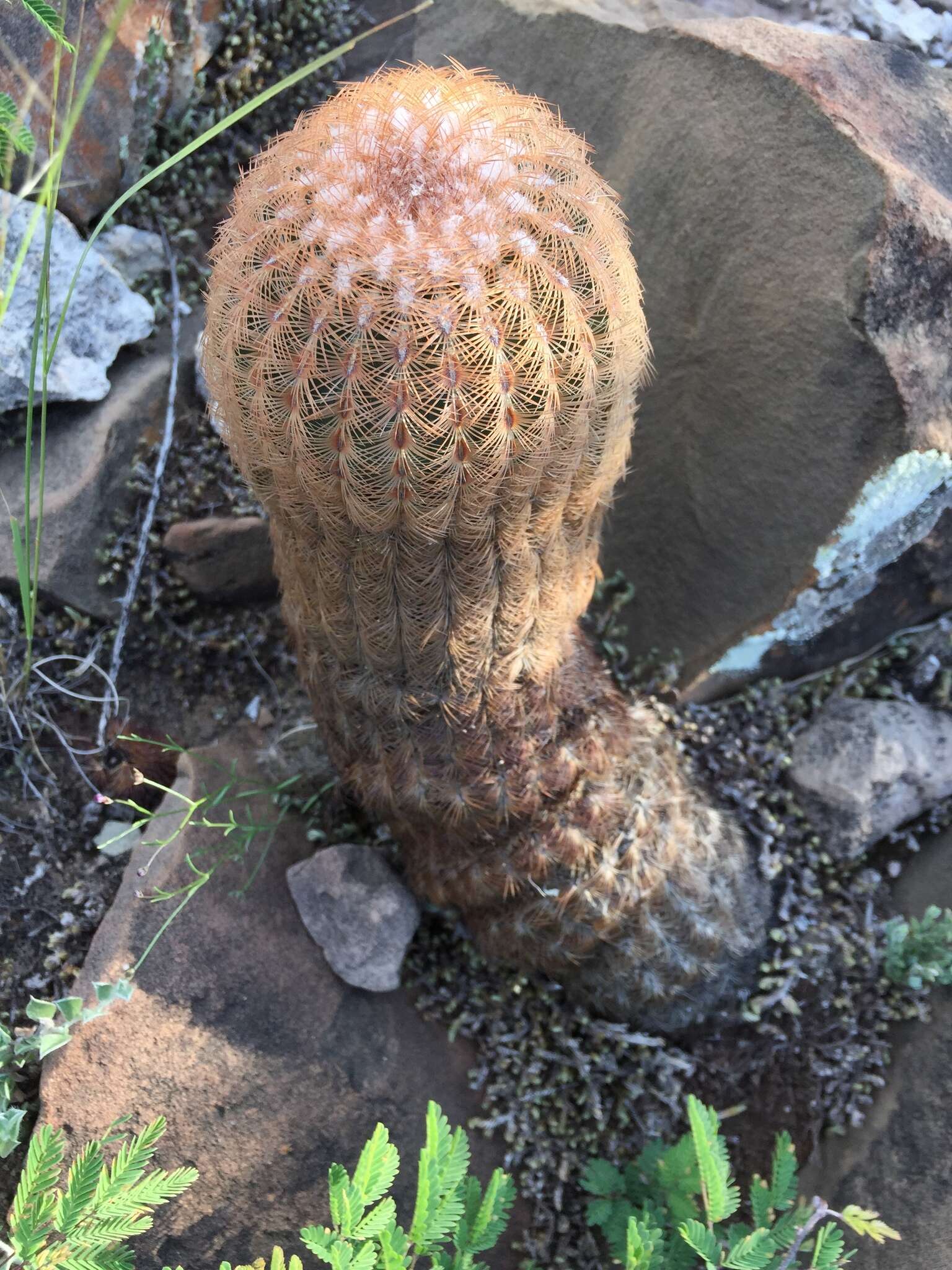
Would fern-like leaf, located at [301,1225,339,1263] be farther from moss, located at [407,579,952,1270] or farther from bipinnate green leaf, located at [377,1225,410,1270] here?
moss, located at [407,579,952,1270]

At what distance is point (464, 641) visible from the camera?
1.91 meters

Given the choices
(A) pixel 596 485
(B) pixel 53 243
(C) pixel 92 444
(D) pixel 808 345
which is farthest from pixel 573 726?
(B) pixel 53 243

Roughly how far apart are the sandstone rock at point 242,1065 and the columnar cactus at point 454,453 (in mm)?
391

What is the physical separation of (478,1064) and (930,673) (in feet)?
5.41

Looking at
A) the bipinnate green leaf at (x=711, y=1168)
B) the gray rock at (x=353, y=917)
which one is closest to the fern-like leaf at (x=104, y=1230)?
the gray rock at (x=353, y=917)

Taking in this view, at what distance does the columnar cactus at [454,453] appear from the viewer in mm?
1533

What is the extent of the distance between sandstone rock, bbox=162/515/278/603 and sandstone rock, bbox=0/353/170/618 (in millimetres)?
197

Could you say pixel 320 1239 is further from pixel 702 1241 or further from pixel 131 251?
pixel 131 251

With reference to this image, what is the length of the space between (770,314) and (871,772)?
1213mm

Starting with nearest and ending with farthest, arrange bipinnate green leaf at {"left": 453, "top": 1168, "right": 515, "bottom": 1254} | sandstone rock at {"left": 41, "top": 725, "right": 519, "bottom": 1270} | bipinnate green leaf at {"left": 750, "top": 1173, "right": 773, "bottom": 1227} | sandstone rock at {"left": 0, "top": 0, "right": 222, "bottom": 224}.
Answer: bipinnate green leaf at {"left": 453, "top": 1168, "right": 515, "bottom": 1254}, bipinnate green leaf at {"left": 750, "top": 1173, "right": 773, "bottom": 1227}, sandstone rock at {"left": 41, "top": 725, "right": 519, "bottom": 1270}, sandstone rock at {"left": 0, "top": 0, "right": 222, "bottom": 224}

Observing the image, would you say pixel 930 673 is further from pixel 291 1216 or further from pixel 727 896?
pixel 291 1216

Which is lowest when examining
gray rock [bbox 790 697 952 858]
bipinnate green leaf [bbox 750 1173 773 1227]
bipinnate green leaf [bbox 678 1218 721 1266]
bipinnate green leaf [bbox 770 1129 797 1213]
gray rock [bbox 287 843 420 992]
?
gray rock [bbox 287 843 420 992]

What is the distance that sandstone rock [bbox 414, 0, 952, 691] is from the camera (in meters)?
2.36

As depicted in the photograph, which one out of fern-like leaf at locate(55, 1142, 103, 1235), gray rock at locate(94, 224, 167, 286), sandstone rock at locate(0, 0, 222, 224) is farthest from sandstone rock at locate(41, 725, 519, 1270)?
sandstone rock at locate(0, 0, 222, 224)
